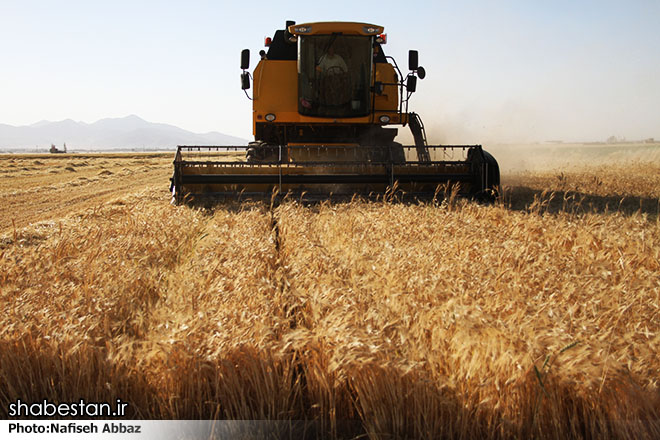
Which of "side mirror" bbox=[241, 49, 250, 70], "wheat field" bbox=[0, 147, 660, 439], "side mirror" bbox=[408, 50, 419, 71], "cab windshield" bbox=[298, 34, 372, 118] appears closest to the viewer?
"wheat field" bbox=[0, 147, 660, 439]

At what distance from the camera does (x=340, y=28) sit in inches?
352

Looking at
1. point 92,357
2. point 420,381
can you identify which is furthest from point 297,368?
point 92,357

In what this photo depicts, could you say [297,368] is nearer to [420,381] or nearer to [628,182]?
[420,381]

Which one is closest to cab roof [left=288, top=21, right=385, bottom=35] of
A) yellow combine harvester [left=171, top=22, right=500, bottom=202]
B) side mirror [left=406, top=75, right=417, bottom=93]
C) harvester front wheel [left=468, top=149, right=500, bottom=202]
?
yellow combine harvester [left=171, top=22, right=500, bottom=202]

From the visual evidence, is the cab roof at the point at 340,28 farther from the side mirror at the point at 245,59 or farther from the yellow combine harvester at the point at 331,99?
the side mirror at the point at 245,59

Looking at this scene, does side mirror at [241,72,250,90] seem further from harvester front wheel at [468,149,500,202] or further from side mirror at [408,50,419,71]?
harvester front wheel at [468,149,500,202]

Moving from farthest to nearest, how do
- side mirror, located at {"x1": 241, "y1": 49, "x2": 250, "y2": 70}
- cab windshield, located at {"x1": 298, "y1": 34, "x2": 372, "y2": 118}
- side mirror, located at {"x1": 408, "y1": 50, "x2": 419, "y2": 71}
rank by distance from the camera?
1. cab windshield, located at {"x1": 298, "y1": 34, "x2": 372, "y2": 118}
2. side mirror, located at {"x1": 241, "y1": 49, "x2": 250, "y2": 70}
3. side mirror, located at {"x1": 408, "y1": 50, "x2": 419, "y2": 71}

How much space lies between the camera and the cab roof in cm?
887

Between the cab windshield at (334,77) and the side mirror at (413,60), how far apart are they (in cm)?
76

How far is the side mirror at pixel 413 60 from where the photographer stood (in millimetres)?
8672

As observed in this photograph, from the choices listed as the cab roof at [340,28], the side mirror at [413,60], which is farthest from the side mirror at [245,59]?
the side mirror at [413,60]

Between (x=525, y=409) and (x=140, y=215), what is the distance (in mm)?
5390

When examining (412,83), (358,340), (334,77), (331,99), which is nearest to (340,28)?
(334,77)

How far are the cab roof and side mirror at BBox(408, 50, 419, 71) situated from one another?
69 centimetres
